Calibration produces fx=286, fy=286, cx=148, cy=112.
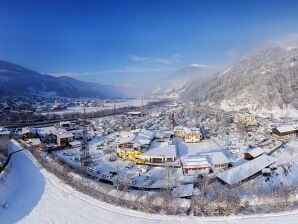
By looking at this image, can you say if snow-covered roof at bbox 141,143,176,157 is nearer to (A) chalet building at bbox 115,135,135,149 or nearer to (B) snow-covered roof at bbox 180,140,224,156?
(B) snow-covered roof at bbox 180,140,224,156

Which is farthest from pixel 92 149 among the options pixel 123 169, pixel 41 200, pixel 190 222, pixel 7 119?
pixel 7 119

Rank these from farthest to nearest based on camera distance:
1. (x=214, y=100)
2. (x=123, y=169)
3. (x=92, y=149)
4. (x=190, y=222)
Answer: (x=214, y=100) → (x=92, y=149) → (x=123, y=169) → (x=190, y=222)

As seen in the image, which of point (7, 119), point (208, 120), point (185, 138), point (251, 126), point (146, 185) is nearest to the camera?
point (146, 185)

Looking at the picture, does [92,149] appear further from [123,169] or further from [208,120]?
[208,120]

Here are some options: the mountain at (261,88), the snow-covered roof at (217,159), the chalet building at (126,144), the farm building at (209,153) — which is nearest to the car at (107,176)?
the farm building at (209,153)

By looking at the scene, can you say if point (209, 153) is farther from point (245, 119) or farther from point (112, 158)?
point (245, 119)

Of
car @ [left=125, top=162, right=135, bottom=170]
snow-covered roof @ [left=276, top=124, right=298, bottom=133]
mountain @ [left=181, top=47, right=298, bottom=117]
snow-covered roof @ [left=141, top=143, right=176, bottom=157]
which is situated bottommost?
car @ [left=125, top=162, right=135, bottom=170]

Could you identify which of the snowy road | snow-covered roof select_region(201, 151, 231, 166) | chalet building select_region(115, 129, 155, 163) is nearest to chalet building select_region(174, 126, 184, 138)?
chalet building select_region(115, 129, 155, 163)

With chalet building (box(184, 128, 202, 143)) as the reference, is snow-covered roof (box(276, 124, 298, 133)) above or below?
above
